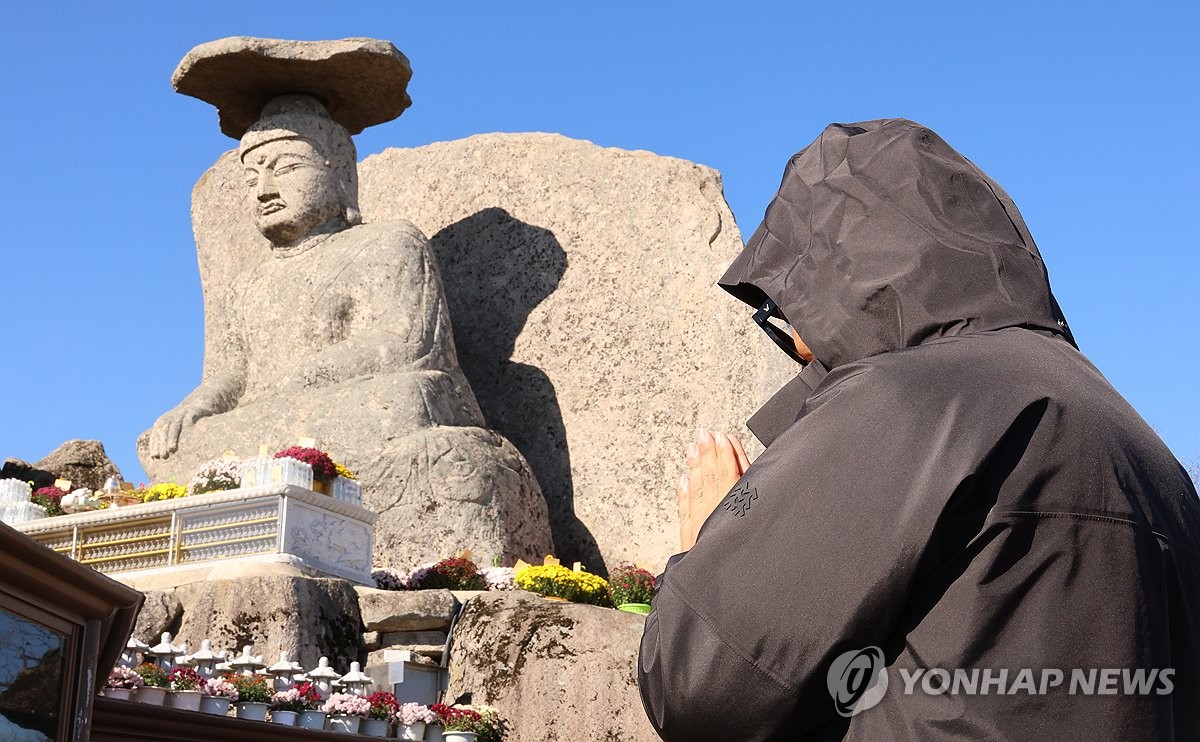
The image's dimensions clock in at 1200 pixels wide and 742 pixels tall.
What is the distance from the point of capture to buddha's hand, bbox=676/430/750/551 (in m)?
1.64

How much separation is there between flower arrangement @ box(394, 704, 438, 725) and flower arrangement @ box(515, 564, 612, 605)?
2073 mm

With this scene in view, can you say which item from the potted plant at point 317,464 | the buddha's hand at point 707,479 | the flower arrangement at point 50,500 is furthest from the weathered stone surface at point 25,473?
the buddha's hand at point 707,479

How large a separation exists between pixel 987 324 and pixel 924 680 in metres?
0.35

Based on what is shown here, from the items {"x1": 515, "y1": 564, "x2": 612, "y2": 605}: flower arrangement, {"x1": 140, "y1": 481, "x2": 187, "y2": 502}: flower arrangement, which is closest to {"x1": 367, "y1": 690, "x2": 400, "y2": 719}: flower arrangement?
{"x1": 515, "y1": 564, "x2": 612, "y2": 605}: flower arrangement

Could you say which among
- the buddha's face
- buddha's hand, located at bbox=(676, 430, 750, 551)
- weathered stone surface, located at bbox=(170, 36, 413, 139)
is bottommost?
buddha's hand, located at bbox=(676, 430, 750, 551)

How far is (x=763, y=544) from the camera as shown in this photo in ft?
4.28

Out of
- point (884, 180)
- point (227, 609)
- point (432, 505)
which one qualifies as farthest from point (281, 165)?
point (884, 180)

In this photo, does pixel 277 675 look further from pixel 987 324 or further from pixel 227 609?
pixel 987 324

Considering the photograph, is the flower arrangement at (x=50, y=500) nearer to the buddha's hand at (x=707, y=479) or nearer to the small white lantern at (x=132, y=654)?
the small white lantern at (x=132, y=654)

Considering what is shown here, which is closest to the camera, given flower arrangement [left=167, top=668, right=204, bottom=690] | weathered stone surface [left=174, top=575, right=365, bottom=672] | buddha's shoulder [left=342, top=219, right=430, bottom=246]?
flower arrangement [left=167, top=668, right=204, bottom=690]

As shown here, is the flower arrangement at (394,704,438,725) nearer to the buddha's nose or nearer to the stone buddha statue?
the stone buddha statue

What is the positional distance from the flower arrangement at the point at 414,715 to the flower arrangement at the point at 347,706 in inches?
7.0

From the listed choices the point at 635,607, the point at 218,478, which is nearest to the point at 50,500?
the point at 218,478

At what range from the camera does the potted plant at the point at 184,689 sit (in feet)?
21.2
